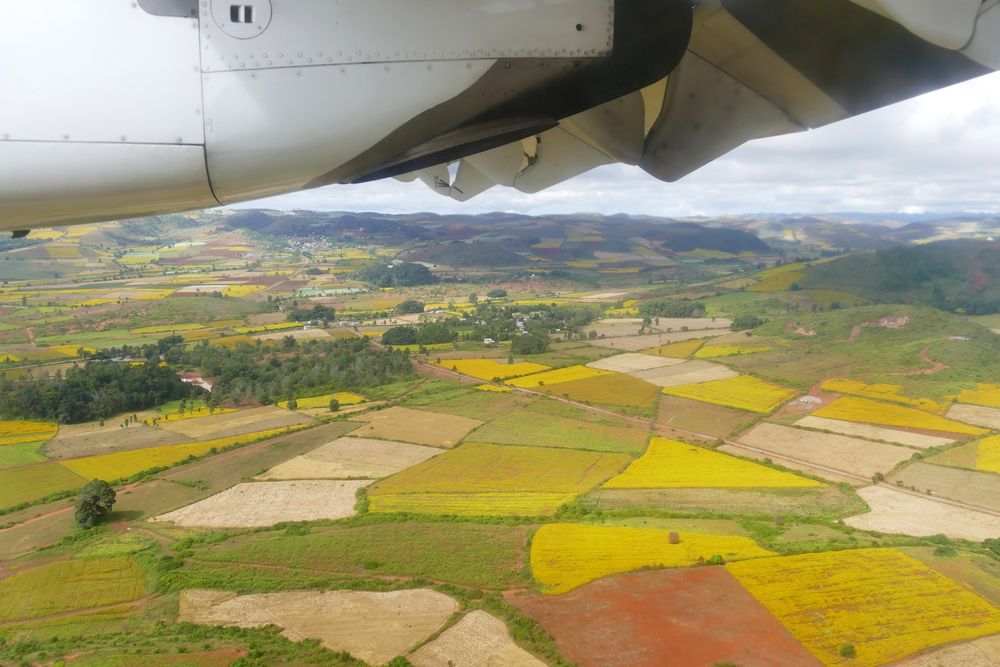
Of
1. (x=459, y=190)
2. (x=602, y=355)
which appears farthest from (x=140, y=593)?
(x=602, y=355)

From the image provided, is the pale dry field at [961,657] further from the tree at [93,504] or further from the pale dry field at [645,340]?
the pale dry field at [645,340]

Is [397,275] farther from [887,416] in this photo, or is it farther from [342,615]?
[342,615]

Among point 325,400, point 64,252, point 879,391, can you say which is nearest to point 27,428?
point 325,400

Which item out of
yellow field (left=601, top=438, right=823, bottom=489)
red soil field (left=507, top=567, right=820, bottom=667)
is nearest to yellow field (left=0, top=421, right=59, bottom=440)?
yellow field (left=601, top=438, right=823, bottom=489)

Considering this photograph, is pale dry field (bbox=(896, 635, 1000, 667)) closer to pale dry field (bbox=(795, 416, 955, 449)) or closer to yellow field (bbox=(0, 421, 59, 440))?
pale dry field (bbox=(795, 416, 955, 449))

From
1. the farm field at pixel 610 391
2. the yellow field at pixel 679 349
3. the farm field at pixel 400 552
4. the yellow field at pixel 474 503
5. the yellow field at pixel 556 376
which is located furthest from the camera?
the yellow field at pixel 679 349

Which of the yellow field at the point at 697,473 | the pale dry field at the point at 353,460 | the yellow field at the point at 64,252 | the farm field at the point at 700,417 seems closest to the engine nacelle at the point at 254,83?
the yellow field at the point at 697,473

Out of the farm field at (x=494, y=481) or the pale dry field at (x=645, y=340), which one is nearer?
the farm field at (x=494, y=481)
